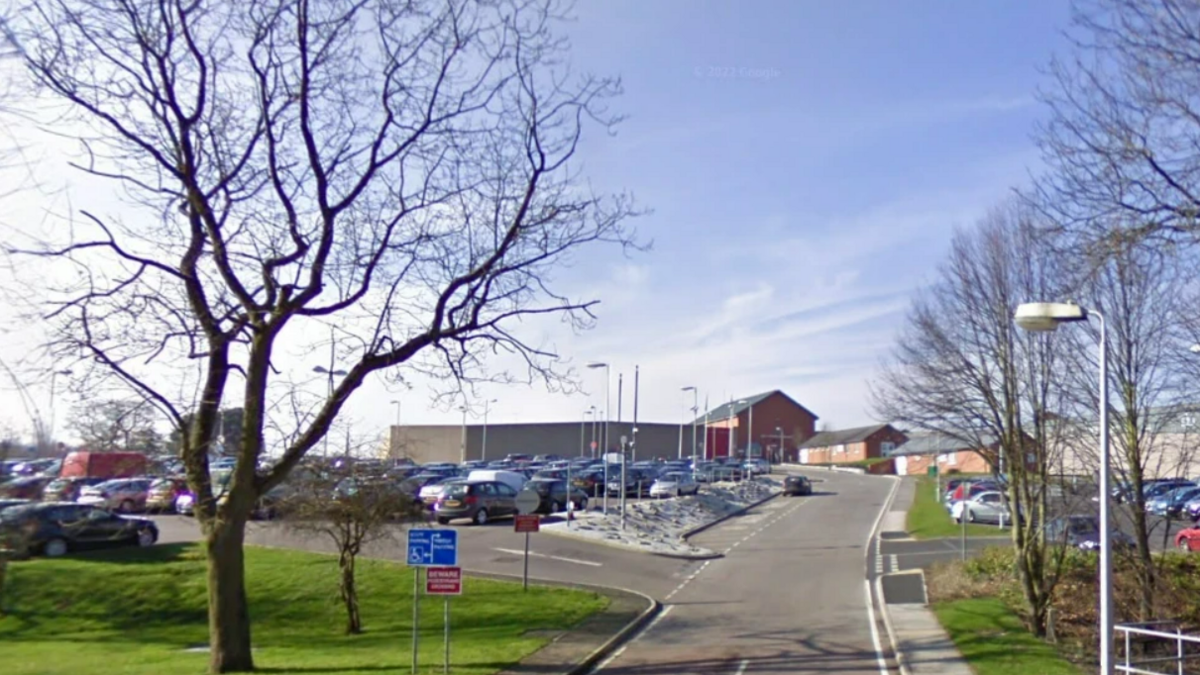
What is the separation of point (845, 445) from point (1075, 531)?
106729 mm

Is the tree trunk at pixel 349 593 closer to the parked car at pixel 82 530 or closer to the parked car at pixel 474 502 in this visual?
the parked car at pixel 82 530

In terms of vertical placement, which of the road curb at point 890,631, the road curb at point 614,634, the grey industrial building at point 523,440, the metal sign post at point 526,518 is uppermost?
the grey industrial building at point 523,440

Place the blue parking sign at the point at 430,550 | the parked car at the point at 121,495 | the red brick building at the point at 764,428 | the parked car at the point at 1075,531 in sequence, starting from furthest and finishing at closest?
1. the red brick building at the point at 764,428
2. the parked car at the point at 121,495
3. the parked car at the point at 1075,531
4. the blue parking sign at the point at 430,550

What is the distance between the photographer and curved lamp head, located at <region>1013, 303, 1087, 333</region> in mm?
12938

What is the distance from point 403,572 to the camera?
30.5m

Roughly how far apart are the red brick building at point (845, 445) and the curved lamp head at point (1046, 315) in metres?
104

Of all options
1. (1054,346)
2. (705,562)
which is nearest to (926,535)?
(705,562)

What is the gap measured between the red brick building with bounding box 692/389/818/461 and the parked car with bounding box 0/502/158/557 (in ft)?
323

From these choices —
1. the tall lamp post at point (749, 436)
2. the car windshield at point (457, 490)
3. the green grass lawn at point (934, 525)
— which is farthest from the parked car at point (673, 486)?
the car windshield at point (457, 490)

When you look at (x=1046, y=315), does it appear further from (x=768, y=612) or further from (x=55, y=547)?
(x=55, y=547)

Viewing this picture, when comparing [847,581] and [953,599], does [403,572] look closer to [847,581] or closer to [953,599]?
[847,581]

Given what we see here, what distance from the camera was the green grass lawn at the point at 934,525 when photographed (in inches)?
1706

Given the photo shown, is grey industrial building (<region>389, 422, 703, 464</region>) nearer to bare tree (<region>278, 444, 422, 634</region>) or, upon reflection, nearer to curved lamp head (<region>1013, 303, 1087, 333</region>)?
bare tree (<region>278, 444, 422, 634</region>)

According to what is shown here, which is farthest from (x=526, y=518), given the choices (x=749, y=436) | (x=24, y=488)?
(x=749, y=436)
